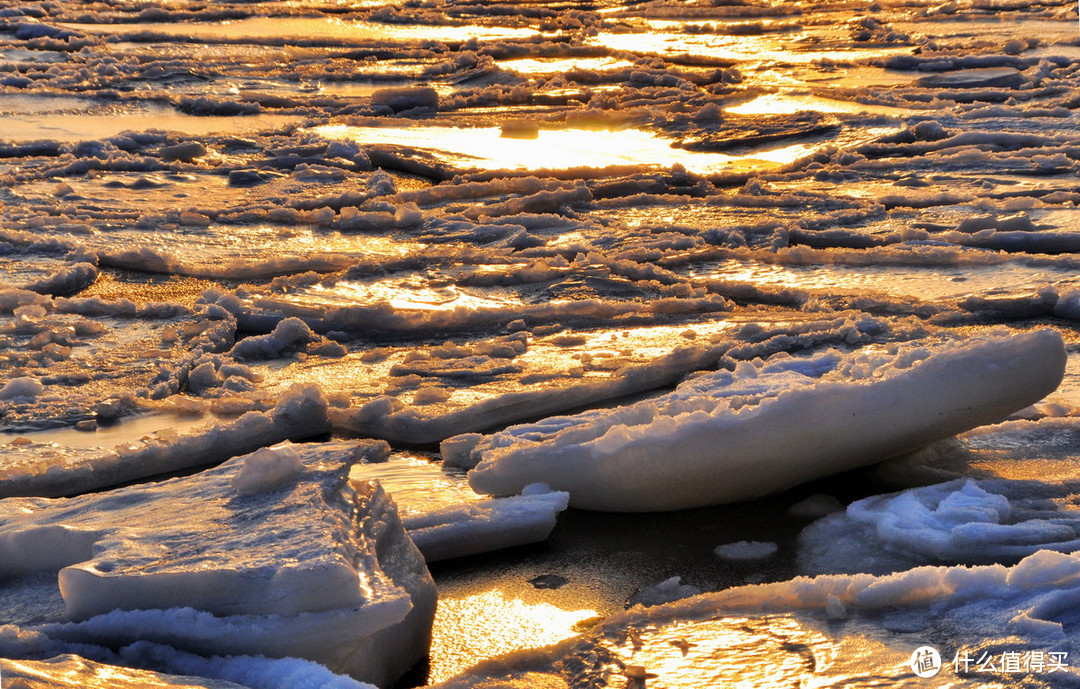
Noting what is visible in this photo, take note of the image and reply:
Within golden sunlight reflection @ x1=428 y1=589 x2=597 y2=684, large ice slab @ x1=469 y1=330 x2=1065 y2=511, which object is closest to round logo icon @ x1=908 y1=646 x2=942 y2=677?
golden sunlight reflection @ x1=428 y1=589 x2=597 y2=684

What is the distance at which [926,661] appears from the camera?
2.73 m

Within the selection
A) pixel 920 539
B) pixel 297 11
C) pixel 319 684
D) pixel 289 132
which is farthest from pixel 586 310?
pixel 297 11

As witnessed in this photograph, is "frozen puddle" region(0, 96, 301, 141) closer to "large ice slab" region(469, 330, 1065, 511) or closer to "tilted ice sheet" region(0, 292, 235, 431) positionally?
"tilted ice sheet" region(0, 292, 235, 431)

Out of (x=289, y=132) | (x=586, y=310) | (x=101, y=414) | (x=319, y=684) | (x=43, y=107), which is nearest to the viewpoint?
(x=319, y=684)

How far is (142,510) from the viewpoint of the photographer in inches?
129

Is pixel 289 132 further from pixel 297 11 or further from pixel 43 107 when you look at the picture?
pixel 297 11

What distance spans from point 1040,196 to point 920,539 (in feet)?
15.3

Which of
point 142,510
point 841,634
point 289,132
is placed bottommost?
point 841,634

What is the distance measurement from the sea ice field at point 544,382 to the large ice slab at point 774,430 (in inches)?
0.5

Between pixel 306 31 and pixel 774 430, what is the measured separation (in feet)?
39.2

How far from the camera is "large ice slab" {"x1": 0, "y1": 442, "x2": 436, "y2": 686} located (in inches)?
105

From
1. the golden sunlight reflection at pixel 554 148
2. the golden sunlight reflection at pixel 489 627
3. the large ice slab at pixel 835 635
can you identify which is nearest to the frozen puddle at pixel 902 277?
the golden sunlight reflection at pixel 554 148

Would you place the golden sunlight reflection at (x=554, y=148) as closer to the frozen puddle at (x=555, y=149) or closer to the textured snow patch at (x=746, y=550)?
the frozen puddle at (x=555, y=149)

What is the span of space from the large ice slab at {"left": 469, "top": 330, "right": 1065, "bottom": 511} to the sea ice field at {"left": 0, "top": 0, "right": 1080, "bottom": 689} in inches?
0.5
